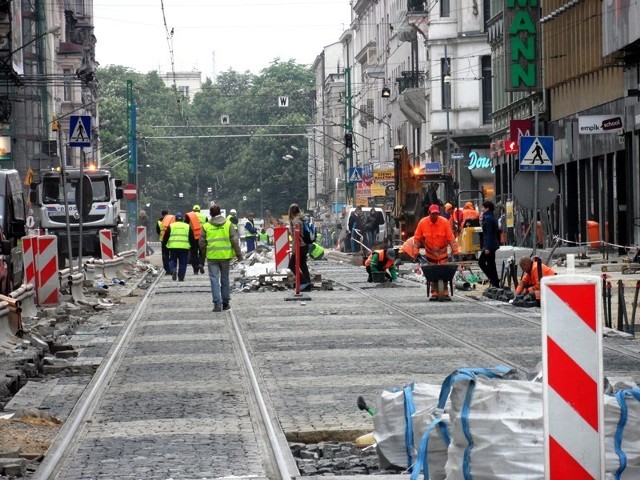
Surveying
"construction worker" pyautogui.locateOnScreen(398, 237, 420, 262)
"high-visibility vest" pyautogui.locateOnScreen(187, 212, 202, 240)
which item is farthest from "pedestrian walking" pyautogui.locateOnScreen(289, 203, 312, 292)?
"high-visibility vest" pyautogui.locateOnScreen(187, 212, 202, 240)

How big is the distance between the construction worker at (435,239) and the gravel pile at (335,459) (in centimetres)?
1734

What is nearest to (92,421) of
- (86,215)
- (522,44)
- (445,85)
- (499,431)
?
(499,431)

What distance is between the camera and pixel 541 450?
25.9 feet

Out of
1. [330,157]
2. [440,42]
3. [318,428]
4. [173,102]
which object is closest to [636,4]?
[318,428]

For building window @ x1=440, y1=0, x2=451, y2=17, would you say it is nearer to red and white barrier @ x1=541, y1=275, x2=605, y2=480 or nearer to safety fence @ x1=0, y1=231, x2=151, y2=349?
safety fence @ x1=0, y1=231, x2=151, y2=349

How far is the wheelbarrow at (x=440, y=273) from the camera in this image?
28.0 metres

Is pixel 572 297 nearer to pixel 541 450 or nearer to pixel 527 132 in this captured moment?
pixel 541 450

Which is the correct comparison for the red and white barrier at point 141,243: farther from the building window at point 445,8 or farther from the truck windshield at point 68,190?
the building window at point 445,8

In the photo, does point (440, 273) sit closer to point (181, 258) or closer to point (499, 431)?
point (181, 258)

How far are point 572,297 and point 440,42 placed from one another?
72.6 m

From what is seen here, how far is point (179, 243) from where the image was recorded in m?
38.6

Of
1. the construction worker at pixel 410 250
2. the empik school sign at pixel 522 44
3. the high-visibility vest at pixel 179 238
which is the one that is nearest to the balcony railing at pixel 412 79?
the empik school sign at pixel 522 44

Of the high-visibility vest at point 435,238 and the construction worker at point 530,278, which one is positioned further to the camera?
the high-visibility vest at point 435,238

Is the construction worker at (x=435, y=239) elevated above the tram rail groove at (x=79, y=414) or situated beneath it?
elevated above
